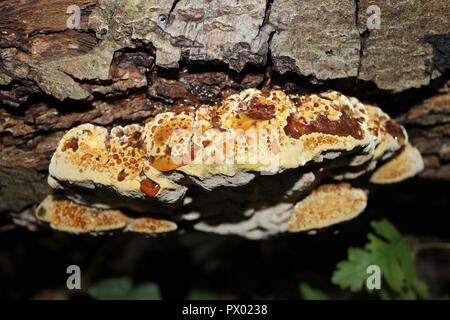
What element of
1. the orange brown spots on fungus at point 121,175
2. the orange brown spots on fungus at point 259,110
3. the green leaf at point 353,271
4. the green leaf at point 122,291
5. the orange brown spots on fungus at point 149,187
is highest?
the orange brown spots on fungus at point 259,110

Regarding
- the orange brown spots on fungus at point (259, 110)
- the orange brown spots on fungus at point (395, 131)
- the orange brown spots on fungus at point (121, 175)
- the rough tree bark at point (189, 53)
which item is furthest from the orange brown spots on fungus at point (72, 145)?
the orange brown spots on fungus at point (395, 131)

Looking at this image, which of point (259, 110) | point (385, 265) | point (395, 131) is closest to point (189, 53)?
point (259, 110)

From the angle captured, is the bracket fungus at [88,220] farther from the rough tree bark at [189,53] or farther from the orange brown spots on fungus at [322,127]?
the orange brown spots on fungus at [322,127]

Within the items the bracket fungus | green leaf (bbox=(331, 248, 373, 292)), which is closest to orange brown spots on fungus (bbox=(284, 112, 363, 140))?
the bracket fungus

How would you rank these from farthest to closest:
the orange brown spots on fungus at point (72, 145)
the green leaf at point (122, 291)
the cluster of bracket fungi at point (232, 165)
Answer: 1. the green leaf at point (122, 291)
2. the orange brown spots on fungus at point (72, 145)
3. the cluster of bracket fungi at point (232, 165)

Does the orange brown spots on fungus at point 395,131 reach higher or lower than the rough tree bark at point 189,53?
lower

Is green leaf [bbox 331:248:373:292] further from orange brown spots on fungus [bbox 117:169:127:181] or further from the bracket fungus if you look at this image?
orange brown spots on fungus [bbox 117:169:127:181]
